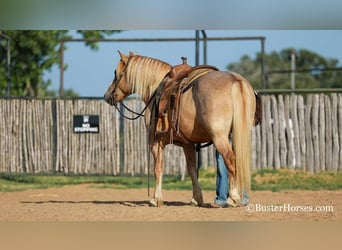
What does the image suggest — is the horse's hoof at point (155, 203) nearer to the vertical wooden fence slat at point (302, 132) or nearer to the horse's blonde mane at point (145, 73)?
the horse's blonde mane at point (145, 73)

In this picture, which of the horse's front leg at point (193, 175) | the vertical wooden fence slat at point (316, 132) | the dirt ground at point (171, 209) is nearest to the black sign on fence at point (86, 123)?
the dirt ground at point (171, 209)

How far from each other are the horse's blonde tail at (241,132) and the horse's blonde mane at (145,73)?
1.53 m

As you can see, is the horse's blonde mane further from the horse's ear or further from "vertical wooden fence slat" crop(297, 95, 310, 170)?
"vertical wooden fence slat" crop(297, 95, 310, 170)

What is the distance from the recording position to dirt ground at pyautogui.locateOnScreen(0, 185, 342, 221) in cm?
821

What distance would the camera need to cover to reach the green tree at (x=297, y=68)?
119 feet

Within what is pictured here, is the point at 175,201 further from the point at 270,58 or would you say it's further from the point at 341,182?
the point at 270,58

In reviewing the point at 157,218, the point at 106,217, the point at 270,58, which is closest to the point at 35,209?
Answer: the point at 106,217

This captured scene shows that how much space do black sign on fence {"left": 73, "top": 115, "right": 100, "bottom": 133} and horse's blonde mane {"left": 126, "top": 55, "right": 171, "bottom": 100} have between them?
5651 mm

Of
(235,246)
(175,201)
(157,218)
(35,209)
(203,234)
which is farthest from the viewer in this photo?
(175,201)

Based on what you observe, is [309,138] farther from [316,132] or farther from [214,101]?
[214,101]

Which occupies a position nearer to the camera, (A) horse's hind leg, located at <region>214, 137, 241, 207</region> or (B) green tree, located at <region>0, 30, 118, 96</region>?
(A) horse's hind leg, located at <region>214, 137, 241, 207</region>

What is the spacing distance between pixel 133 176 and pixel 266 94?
3519mm

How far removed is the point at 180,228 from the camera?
6.99 meters
